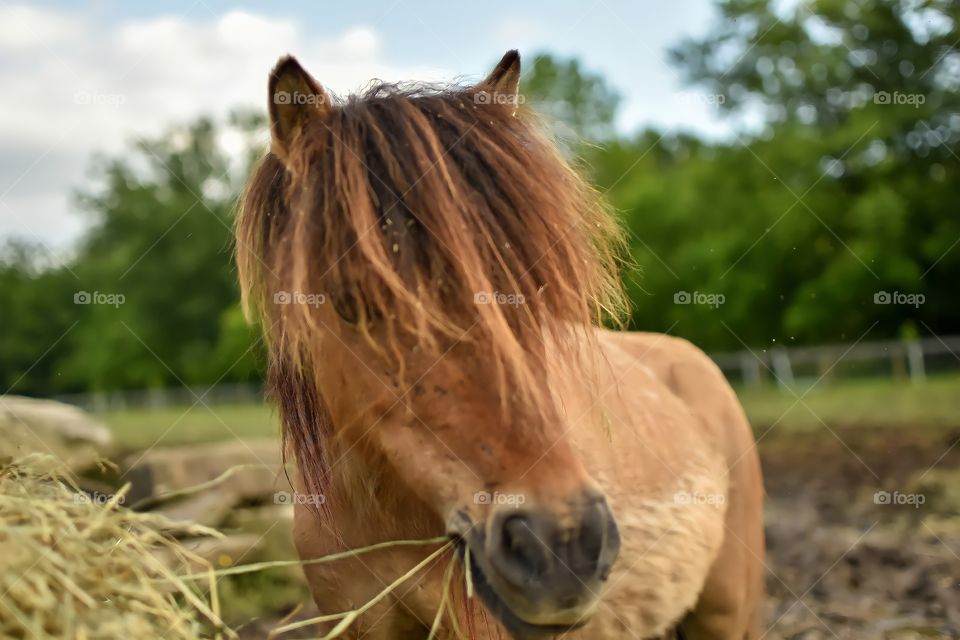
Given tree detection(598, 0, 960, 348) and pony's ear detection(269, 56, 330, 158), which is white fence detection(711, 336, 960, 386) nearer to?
tree detection(598, 0, 960, 348)

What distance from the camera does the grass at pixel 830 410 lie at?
488 inches

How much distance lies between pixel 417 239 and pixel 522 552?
0.86 metres

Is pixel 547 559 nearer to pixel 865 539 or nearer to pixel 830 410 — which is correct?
pixel 865 539

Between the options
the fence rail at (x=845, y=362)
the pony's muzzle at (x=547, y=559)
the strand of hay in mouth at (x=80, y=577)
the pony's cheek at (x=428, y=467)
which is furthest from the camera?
the fence rail at (x=845, y=362)

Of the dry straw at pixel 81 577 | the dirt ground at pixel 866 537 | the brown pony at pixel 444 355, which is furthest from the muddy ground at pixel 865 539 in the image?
the dry straw at pixel 81 577

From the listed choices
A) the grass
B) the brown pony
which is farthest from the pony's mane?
the grass

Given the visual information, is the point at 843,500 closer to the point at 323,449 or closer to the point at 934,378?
the point at 323,449

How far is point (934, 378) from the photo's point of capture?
650 inches

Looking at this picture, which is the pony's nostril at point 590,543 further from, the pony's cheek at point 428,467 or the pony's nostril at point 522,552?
the pony's cheek at point 428,467

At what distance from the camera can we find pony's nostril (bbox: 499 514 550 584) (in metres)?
1.85

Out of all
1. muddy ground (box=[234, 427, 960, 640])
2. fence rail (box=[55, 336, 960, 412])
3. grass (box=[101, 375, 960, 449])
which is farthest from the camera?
fence rail (box=[55, 336, 960, 412])

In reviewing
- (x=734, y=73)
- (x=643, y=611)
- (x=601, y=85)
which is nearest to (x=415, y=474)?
(x=643, y=611)

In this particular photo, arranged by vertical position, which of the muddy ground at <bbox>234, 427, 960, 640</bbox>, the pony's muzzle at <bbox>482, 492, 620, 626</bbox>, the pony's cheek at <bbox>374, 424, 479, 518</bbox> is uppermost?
the pony's cheek at <bbox>374, 424, 479, 518</bbox>

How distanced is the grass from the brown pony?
28.5 feet
